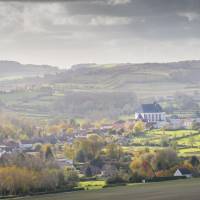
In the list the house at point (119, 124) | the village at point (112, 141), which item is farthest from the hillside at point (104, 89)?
the village at point (112, 141)

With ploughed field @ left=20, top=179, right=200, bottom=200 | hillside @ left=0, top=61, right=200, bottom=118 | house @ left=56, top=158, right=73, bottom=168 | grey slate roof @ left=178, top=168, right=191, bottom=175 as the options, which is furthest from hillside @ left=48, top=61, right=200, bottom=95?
ploughed field @ left=20, top=179, right=200, bottom=200

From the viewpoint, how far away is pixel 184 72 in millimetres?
22953

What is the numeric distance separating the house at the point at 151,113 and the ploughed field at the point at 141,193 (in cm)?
720

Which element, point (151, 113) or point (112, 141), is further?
point (151, 113)

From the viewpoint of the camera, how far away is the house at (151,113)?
59.9ft

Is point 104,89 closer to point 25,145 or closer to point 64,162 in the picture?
point 25,145

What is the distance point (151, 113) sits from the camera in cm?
1905

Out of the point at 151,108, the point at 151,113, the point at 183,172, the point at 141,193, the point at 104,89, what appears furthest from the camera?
the point at 104,89

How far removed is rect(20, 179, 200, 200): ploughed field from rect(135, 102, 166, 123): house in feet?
23.6

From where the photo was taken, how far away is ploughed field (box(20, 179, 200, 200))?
31.8 ft

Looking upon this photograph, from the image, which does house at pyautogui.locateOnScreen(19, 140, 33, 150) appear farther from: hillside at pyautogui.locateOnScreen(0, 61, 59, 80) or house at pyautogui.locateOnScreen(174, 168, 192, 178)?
hillside at pyautogui.locateOnScreen(0, 61, 59, 80)

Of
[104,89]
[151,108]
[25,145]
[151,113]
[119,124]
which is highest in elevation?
[104,89]

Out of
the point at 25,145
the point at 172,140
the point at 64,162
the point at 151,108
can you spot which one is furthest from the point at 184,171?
the point at 151,108

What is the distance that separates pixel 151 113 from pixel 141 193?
904 cm
